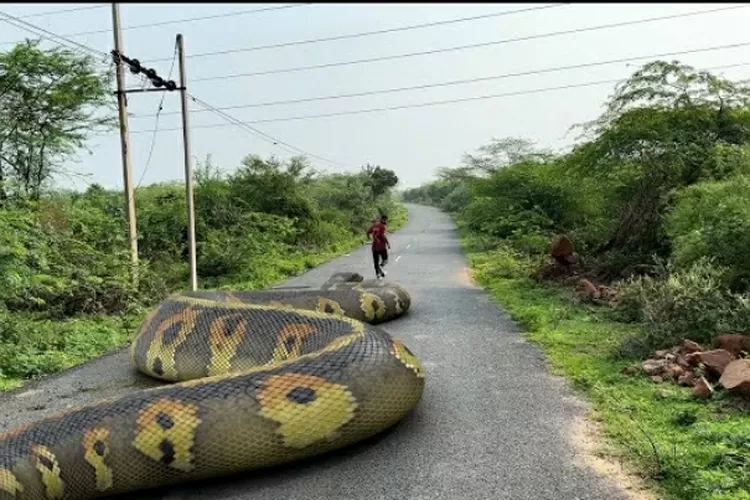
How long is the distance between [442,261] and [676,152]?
9.04 m

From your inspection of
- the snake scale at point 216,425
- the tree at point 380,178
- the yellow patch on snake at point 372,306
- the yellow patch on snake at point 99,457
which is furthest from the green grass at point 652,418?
the tree at point 380,178

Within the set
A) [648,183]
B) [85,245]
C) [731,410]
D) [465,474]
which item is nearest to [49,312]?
[85,245]

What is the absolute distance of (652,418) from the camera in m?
5.47

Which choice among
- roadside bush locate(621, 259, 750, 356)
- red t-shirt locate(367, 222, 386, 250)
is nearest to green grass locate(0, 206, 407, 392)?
red t-shirt locate(367, 222, 386, 250)

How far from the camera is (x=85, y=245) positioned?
524 inches

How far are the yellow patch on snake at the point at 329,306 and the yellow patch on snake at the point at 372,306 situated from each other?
430 millimetres

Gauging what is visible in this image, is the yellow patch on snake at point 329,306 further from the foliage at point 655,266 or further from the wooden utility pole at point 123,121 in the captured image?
the wooden utility pole at point 123,121

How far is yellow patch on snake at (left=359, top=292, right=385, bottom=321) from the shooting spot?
10.4 m

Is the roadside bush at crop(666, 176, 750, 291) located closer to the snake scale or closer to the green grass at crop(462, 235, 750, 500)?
the green grass at crop(462, 235, 750, 500)

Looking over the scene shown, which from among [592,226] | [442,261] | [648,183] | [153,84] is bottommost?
[442,261]

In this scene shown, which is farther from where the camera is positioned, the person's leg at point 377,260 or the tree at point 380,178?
the tree at point 380,178

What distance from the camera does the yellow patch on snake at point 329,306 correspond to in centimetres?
989

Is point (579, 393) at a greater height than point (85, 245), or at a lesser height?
lesser

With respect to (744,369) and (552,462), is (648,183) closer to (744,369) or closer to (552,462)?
(744,369)
